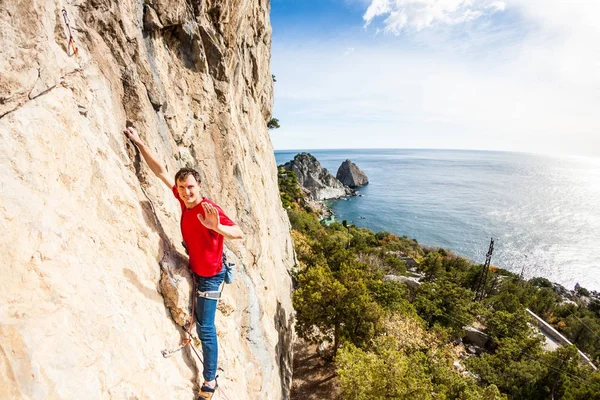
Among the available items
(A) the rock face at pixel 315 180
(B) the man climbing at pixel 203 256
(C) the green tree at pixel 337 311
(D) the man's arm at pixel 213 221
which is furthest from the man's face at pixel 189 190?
(A) the rock face at pixel 315 180

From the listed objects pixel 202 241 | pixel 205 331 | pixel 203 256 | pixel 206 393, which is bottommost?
pixel 206 393

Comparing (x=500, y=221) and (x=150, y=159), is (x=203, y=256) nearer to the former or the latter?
(x=150, y=159)

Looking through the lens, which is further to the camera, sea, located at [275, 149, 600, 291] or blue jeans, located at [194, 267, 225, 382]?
sea, located at [275, 149, 600, 291]

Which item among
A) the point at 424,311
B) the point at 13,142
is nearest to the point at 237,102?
the point at 13,142

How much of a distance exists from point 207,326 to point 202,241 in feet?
5.88

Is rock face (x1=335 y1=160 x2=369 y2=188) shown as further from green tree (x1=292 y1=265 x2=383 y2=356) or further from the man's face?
the man's face

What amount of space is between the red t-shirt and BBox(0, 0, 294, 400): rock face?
54 cm

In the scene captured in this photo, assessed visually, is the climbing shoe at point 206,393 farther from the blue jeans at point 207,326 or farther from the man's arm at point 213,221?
the man's arm at point 213,221

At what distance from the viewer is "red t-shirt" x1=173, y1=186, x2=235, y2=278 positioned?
554cm

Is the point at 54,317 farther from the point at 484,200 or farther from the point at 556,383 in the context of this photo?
the point at 484,200

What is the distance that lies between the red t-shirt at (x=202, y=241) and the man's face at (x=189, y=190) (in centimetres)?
15

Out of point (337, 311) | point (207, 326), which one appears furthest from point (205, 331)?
point (337, 311)

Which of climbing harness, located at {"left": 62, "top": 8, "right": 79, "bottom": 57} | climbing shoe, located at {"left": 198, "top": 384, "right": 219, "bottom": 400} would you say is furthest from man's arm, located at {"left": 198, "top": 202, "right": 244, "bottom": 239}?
climbing harness, located at {"left": 62, "top": 8, "right": 79, "bottom": 57}

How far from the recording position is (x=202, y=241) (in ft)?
18.5
